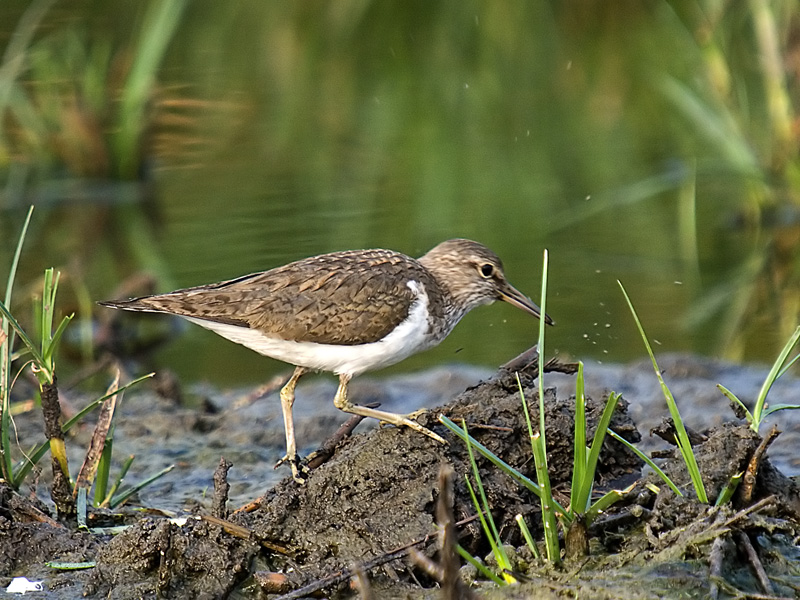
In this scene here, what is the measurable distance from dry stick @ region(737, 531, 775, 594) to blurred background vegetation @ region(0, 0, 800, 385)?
12.0 ft

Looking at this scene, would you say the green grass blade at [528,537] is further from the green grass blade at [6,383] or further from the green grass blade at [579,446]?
the green grass blade at [6,383]

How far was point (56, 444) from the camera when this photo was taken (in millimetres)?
5070

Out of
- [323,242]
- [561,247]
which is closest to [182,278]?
[323,242]

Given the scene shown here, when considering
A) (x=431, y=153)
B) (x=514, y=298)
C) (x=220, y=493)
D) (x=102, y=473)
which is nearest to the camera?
(x=220, y=493)

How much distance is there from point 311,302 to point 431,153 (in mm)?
6716

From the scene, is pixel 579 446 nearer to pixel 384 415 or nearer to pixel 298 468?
pixel 384 415

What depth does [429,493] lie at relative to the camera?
15.3 feet

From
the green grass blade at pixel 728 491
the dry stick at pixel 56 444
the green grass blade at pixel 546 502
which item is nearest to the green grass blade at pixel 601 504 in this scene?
the green grass blade at pixel 546 502

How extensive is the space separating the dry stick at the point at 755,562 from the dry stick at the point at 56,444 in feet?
9.14

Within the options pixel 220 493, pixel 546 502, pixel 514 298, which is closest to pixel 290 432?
pixel 220 493

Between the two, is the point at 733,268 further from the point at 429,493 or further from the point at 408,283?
the point at 429,493

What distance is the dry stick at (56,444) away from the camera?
4.99 m

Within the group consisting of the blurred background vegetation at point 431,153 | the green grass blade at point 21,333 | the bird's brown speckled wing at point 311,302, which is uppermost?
the green grass blade at point 21,333

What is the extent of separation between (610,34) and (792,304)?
7.38 metres
